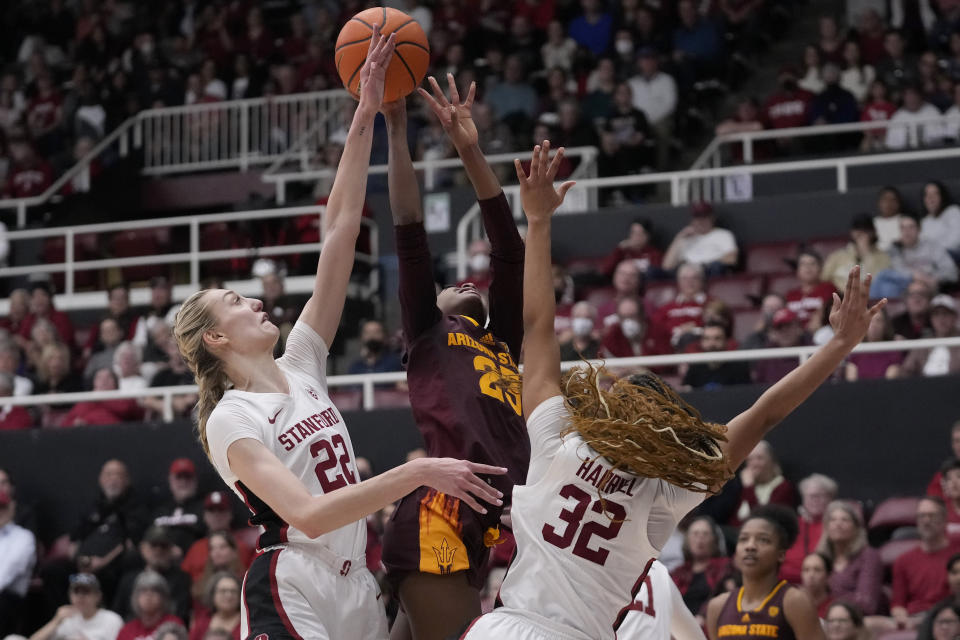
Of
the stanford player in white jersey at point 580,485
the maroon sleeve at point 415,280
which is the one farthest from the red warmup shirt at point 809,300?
the stanford player in white jersey at point 580,485

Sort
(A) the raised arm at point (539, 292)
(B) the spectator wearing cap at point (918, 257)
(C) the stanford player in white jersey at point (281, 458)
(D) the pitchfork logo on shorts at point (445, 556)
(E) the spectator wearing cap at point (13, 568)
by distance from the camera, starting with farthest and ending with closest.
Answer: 1. (B) the spectator wearing cap at point (918, 257)
2. (E) the spectator wearing cap at point (13, 568)
3. (D) the pitchfork logo on shorts at point (445, 556)
4. (C) the stanford player in white jersey at point (281, 458)
5. (A) the raised arm at point (539, 292)

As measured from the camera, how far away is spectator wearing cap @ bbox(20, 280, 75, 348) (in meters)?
13.6

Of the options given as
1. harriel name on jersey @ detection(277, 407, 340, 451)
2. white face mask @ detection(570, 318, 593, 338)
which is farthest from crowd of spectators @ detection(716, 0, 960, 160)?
harriel name on jersey @ detection(277, 407, 340, 451)

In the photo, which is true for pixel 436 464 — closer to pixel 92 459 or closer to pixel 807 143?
pixel 92 459

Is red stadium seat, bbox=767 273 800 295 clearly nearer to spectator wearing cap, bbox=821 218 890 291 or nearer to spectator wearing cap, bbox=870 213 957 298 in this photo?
spectator wearing cap, bbox=821 218 890 291

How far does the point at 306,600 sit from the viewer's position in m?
4.46

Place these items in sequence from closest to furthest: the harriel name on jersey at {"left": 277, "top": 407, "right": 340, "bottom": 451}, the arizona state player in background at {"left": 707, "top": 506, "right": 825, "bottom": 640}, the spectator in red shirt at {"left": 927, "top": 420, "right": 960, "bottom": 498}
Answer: the harriel name on jersey at {"left": 277, "top": 407, "right": 340, "bottom": 451} → the arizona state player in background at {"left": 707, "top": 506, "right": 825, "bottom": 640} → the spectator in red shirt at {"left": 927, "top": 420, "right": 960, "bottom": 498}

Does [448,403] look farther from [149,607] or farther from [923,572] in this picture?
[149,607]

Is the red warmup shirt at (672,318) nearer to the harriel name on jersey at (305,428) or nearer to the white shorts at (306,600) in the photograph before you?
the harriel name on jersey at (305,428)

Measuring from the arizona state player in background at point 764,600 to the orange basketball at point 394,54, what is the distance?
304 cm

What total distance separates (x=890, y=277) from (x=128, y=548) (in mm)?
6017

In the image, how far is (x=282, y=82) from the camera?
17062 mm

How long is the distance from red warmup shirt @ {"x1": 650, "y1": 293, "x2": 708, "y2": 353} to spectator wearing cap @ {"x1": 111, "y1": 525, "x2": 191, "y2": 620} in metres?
3.83

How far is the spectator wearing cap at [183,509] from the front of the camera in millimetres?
10719
